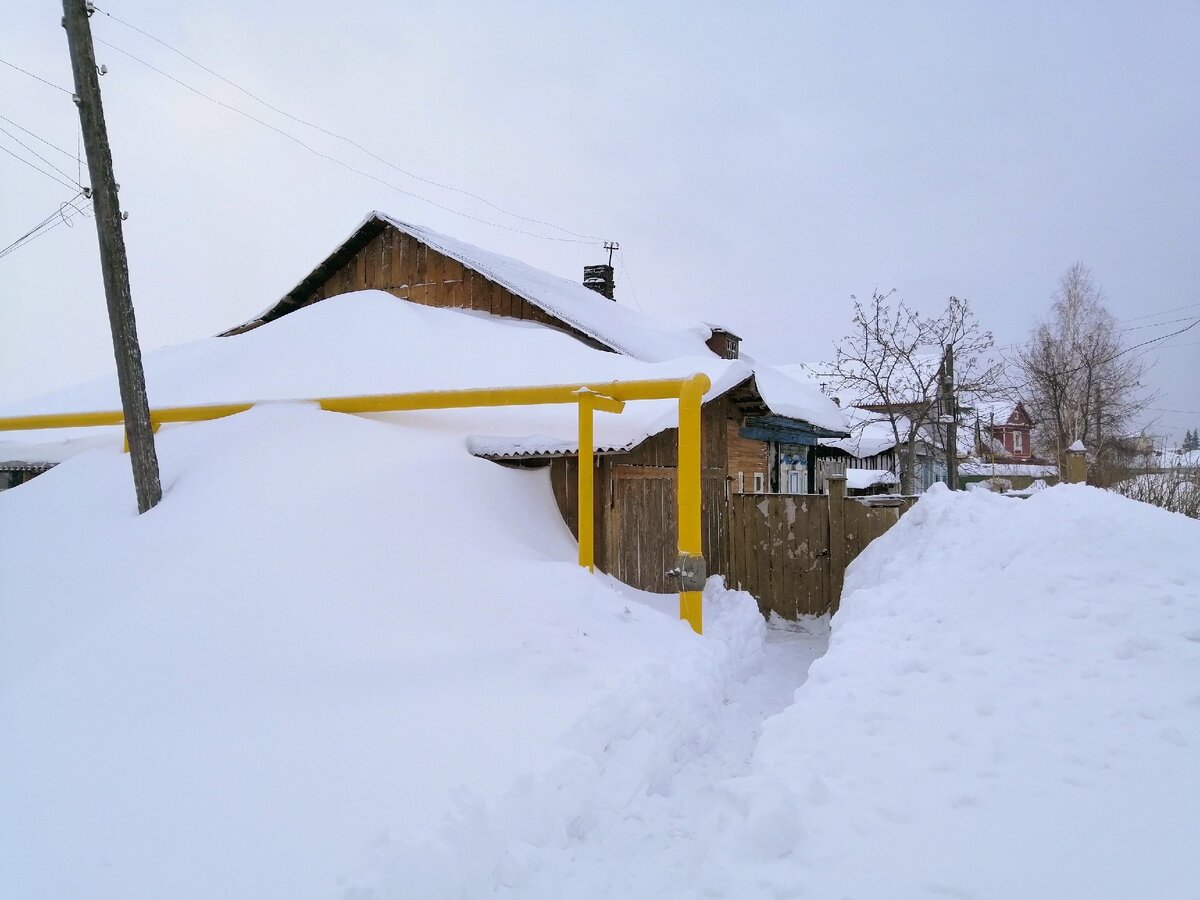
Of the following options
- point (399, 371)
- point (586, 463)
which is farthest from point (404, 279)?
point (586, 463)

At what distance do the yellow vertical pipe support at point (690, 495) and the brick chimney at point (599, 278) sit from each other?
1451cm

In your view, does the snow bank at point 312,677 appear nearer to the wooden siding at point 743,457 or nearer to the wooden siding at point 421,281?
the wooden siding at point 743,457

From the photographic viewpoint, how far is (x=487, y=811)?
3299 mm

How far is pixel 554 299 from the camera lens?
1355cm

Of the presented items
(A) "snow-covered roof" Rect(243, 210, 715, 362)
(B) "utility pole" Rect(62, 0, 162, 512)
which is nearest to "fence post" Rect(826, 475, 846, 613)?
(A) "snow-covered roof" Rect(243, 210, 715, 362)

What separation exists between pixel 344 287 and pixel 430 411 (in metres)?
7.94

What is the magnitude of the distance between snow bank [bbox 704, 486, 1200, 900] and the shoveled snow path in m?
0.41

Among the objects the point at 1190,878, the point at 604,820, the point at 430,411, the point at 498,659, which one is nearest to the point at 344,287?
the point at 430,411

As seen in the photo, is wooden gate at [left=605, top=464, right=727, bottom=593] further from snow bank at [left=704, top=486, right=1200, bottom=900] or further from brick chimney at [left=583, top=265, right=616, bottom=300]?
brick chimney at [left=583, top=265, right=616, bottom=300]

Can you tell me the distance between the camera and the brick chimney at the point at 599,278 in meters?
20.4

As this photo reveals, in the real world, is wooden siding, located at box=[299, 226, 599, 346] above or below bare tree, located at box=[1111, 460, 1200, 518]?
above

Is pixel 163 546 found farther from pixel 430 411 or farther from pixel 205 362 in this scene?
pixel 205 362

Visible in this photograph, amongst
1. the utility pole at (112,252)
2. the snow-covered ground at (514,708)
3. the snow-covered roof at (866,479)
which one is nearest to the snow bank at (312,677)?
the snow-covered ground at (514,708)

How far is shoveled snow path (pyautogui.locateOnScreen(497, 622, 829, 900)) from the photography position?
123 inches
